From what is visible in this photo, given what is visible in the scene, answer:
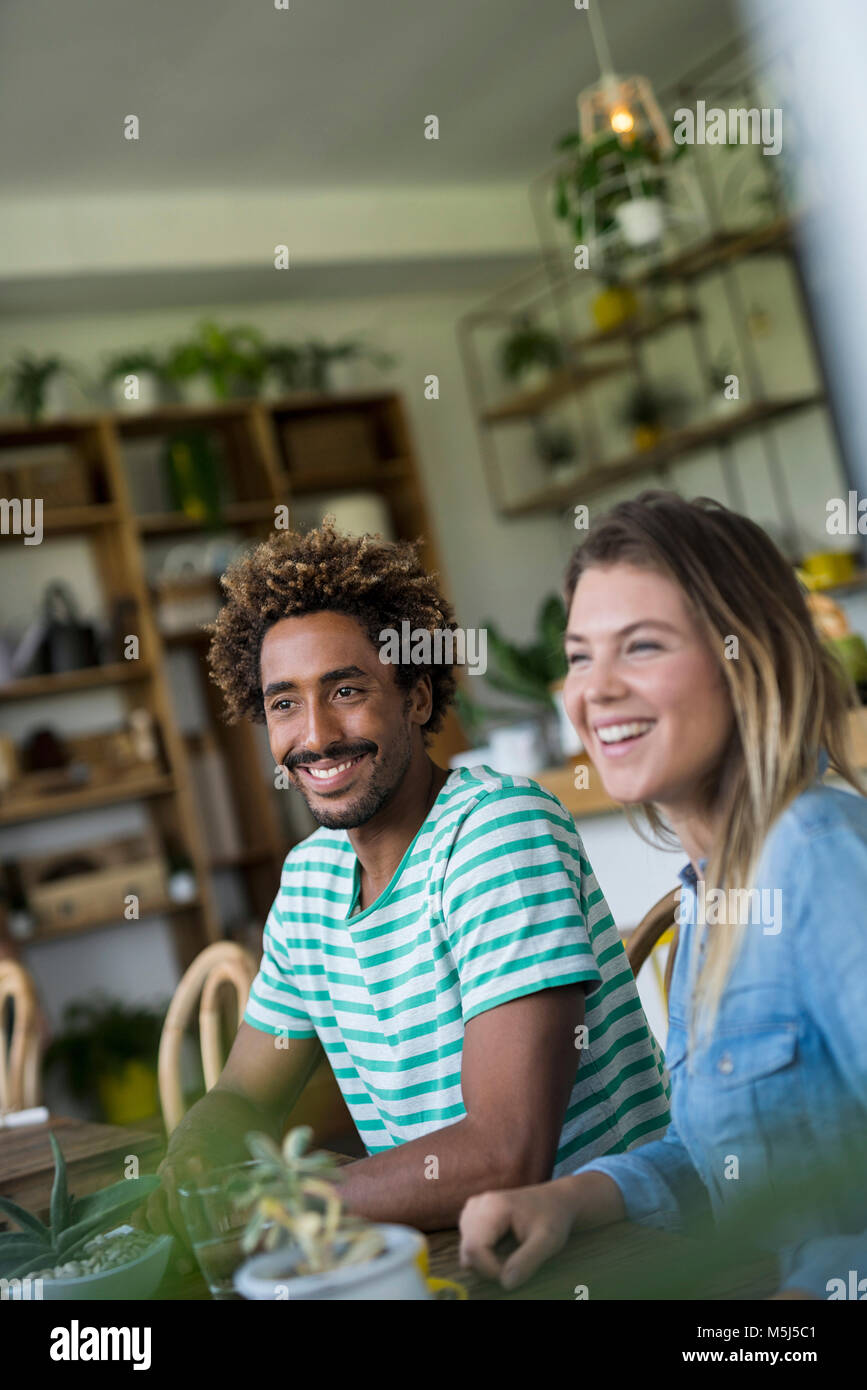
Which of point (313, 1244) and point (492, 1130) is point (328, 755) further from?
point (313, 1244)

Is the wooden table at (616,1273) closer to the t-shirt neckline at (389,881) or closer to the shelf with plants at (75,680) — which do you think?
the t-shirt neckline at (389,881)

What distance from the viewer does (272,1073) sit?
1250 millimetres

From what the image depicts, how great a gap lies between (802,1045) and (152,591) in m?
3.69

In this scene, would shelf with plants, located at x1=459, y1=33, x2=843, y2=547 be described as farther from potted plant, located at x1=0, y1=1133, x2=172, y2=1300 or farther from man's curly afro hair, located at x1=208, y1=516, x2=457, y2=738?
potted plant, located at x1=0, y1=1133, x2=172, y2=1300

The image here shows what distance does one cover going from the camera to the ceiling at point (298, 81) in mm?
3230

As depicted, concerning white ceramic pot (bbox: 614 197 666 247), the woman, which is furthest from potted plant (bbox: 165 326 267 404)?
the woman

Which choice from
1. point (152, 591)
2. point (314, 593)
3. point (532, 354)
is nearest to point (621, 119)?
point (532, 354)

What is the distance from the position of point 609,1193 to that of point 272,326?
4172mm

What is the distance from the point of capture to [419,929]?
1054 millimetres

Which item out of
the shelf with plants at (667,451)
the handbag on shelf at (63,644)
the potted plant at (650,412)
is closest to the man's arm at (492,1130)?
the handbag on shelf at (63,644)

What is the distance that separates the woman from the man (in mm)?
152

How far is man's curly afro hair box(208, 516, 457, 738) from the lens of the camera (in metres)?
1.03

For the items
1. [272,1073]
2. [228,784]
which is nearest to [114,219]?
[228,784]

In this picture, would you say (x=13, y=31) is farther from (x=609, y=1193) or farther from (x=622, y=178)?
(x=609, y=1193)
